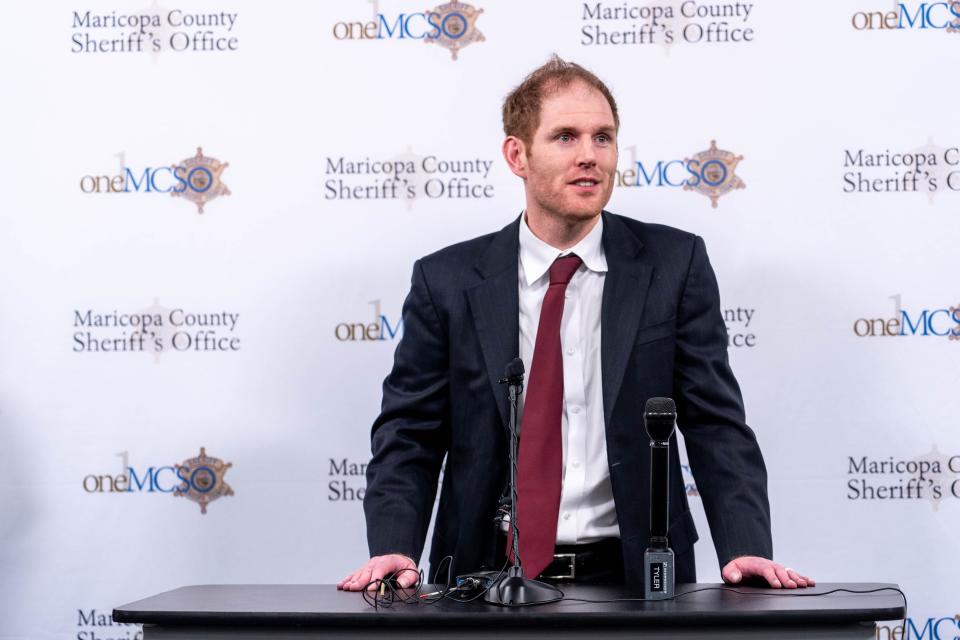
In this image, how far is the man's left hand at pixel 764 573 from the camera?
2.32 meters

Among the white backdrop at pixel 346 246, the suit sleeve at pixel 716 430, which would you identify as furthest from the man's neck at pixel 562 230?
the white backdrop at pixel 346 246

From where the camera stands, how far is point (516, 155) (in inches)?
124

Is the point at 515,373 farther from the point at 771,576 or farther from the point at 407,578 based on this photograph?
the point at 771,576

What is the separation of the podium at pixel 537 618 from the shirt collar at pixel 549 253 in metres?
1.03

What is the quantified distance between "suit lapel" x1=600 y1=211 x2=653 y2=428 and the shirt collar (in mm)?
30

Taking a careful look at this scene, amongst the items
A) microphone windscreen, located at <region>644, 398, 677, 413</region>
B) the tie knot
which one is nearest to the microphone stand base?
microphone windscreen, located at <region>644, 398, 677, 413</region>

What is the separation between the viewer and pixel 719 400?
2.81 meters

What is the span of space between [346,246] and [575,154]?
3.50 feet

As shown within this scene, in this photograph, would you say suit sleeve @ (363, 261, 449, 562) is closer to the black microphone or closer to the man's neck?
the man's neck

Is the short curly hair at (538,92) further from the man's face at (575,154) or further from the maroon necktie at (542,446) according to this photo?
the maroon necktie at (542,446)

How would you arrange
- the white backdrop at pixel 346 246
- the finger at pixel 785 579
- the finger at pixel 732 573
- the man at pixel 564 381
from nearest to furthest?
the finger at pixel 785 579
the finger at pixel 732 573
the man at pixel 564 381
the white backdrop at pixel 346 246

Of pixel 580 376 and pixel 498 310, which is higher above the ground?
pixel 498 310

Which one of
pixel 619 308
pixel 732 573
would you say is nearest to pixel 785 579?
pixel 732 573

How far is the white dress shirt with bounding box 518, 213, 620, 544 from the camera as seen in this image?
278 cm
